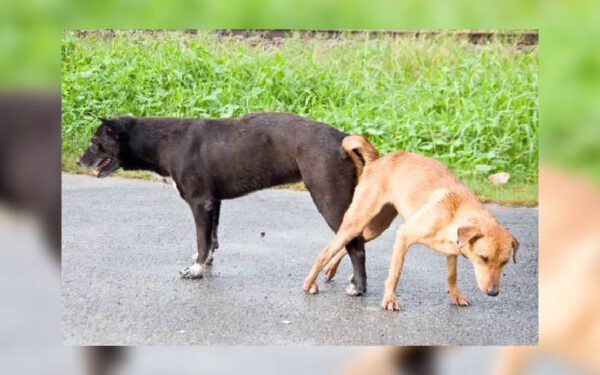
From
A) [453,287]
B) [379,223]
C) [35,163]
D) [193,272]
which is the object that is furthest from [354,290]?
[35,163]

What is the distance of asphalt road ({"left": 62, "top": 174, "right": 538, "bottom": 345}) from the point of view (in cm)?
658

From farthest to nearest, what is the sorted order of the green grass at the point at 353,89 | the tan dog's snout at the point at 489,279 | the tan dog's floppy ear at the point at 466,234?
the green grass at the point at 353,89, the tan dog's snout at the point at 489,279, the tan dog's floppy ear at the point at 466,234

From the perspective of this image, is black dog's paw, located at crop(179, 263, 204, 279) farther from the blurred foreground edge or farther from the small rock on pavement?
the small rock on pavement

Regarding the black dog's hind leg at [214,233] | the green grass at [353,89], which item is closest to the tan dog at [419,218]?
the green grass at [353,89]

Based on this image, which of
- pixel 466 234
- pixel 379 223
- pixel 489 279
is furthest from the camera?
pixel 379 223

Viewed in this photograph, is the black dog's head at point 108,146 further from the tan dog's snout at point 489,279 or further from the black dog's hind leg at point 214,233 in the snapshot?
the tan dog's snout at point 489,279

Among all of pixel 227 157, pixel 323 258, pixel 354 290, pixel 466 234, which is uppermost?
pixel 227 157

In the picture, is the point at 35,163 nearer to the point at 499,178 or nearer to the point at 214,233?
the point at 214,233

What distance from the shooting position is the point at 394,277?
6.61 m

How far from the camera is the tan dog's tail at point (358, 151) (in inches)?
259

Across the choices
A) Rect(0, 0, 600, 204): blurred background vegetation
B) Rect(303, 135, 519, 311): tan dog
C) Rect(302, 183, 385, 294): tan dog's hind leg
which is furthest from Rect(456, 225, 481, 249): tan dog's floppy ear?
Rect(0, 0, 600, 204): blurred background vegetation

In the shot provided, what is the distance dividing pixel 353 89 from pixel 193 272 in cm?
99

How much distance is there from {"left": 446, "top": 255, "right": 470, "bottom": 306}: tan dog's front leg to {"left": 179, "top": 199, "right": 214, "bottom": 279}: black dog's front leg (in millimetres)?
973

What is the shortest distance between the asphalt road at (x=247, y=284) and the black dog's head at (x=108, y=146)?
6 centimetres
